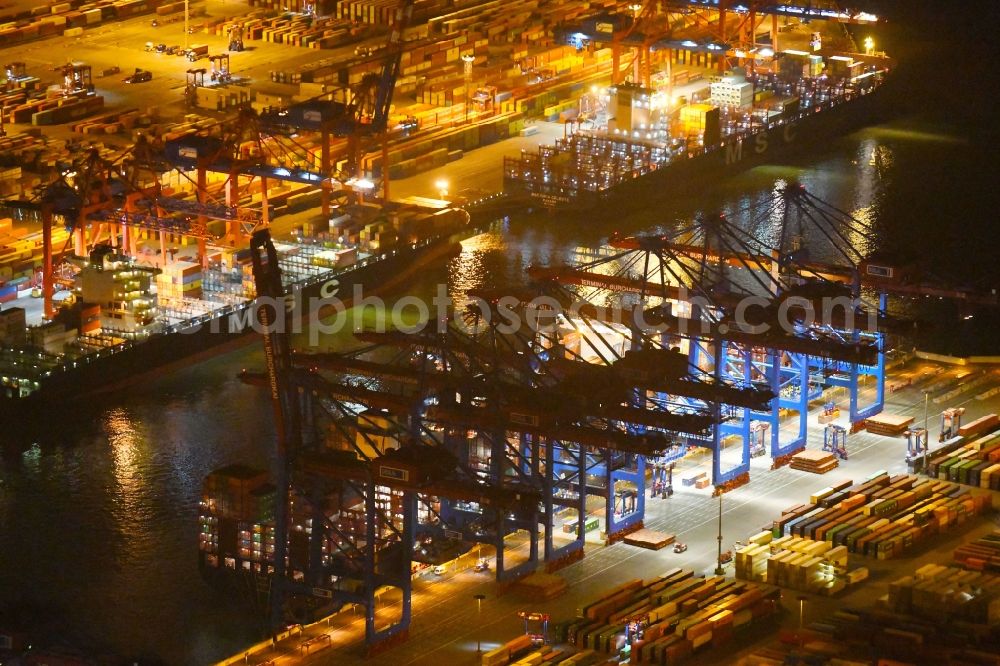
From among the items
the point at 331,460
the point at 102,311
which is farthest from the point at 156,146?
the point at 331,460

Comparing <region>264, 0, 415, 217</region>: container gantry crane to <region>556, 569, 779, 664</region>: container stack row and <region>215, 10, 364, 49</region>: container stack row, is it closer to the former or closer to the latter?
<region>215, 10, 364, 49</region>: container stack row

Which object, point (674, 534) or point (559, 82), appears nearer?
point (674, 534)

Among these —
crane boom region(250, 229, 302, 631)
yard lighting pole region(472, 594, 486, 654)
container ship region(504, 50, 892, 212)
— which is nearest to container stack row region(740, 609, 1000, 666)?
yard lighting pole region(472, 594, 486, 654)

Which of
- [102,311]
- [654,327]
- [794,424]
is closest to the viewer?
[654,327]

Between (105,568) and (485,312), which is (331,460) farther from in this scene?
(485,312)

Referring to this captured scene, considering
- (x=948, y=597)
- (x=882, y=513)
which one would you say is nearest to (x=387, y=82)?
(x=882, y=513)

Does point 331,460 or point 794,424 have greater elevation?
point 331,460

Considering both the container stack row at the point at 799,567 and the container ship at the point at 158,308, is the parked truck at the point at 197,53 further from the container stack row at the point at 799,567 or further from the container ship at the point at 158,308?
the container stack row at the point at 799,567
